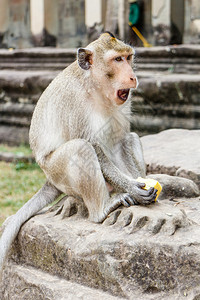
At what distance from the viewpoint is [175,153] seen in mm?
5449

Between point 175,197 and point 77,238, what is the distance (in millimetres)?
1026

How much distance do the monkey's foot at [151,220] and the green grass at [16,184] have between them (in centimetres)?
282

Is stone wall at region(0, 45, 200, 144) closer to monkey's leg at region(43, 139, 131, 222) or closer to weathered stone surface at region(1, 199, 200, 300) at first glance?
monkey's leg at region(43, 139, 131, 222)

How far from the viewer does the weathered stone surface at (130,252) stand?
10.4ft

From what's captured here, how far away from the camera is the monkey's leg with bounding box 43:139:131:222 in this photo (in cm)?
362

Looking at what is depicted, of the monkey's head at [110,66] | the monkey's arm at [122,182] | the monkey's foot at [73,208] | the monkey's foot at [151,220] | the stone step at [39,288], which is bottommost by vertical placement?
the stone step at [39,288]

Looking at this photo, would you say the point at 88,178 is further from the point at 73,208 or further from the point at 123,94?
the point at 123,94

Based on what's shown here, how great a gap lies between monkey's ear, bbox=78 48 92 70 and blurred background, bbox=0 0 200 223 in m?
0.78

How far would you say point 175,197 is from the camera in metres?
4.25

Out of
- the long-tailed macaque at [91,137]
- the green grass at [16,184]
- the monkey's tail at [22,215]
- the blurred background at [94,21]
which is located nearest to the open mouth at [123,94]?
the long-tailed macaque at [91,137]

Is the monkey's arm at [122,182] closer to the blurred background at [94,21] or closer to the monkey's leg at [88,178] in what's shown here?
the monkey's leg at [88,178]

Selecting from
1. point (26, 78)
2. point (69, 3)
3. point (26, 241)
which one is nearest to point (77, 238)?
point (26, 241)

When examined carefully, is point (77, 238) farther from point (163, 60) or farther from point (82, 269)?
point (163, 60)

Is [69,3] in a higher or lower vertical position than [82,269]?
higher
